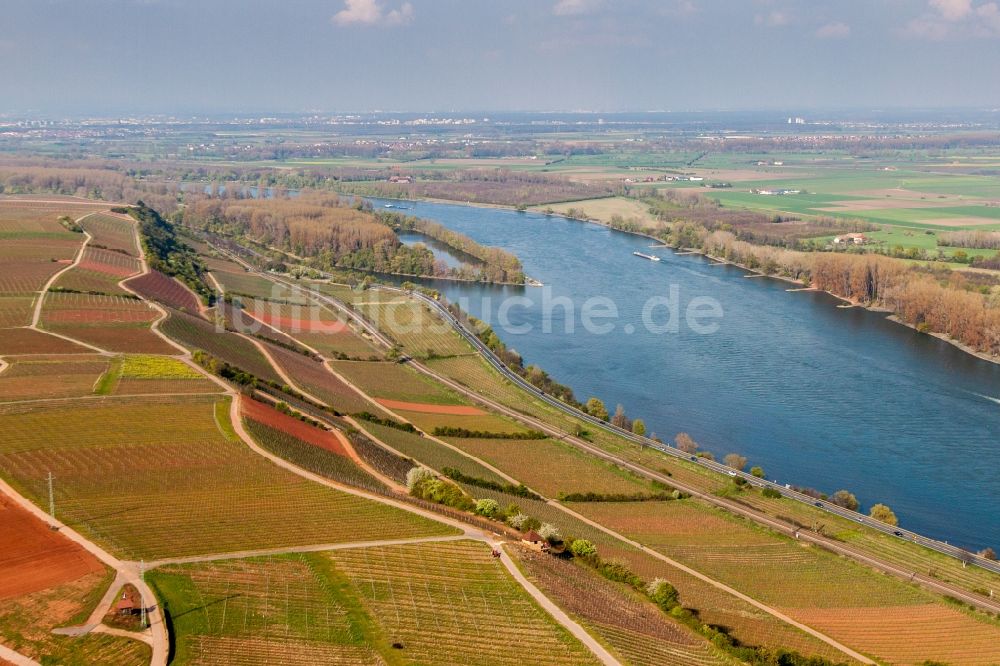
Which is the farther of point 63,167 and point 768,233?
point 63,167

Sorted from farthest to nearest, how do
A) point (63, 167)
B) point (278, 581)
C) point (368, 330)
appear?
point (63, 167) < point (368, 330) < point (278, 581)

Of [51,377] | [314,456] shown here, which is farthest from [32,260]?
[314,456]

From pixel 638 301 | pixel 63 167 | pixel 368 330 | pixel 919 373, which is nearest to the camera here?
pixel 919 373

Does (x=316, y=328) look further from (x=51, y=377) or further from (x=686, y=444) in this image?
(x=686, y=444)

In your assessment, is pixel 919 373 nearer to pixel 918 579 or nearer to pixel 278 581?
pixel 918 579

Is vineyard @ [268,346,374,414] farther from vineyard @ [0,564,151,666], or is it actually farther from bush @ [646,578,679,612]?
vineyard @ [0,564,151,666]

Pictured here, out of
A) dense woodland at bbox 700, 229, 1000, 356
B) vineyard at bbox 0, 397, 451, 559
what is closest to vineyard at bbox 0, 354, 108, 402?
vineyard at bbox 0, 397, 451, 559

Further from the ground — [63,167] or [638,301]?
[63,167]

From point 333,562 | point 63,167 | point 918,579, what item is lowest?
point 918,579

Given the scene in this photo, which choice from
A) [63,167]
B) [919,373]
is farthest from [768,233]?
[63,167]
